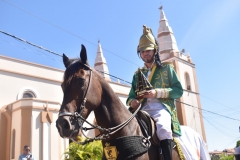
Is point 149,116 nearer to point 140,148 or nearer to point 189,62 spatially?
point 140,148

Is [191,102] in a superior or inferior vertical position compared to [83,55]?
superior

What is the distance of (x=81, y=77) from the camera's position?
277cm

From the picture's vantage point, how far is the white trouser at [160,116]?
335cm

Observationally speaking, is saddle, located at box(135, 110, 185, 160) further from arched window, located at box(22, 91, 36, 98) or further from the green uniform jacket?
arched window, located at box(22, 91, 36, 98)

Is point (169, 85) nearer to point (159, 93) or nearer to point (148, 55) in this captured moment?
point (159, 93)

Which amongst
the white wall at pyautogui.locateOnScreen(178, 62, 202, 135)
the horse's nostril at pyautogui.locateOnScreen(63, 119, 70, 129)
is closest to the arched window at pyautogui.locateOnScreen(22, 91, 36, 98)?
the white wall at pyautogui.locateOnScreen(178, 62, 202, 135)

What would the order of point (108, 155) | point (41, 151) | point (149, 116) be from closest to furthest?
point (108, 155) → point (149, 116) → point (41, 151)

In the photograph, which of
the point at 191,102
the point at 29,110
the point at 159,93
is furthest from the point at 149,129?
the point at 191,102

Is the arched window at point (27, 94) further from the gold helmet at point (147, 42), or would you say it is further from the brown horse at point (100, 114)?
the brown horse at point (100, 114)

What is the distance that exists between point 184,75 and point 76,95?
30.7 meters

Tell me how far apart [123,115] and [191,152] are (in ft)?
3.81

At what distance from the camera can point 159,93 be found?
3.62 meters

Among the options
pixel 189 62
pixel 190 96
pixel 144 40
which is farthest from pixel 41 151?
pixel 189 62

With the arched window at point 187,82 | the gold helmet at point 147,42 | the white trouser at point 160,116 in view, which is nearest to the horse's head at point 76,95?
the white trouser at point 160,116
